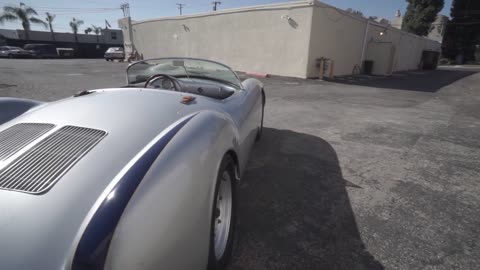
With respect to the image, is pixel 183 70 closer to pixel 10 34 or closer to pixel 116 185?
pixel 116 185

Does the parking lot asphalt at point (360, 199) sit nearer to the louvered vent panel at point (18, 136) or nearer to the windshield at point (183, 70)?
the windshield at point (183, 70)

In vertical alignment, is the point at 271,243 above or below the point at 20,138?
below

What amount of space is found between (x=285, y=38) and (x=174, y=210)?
47.3 ft

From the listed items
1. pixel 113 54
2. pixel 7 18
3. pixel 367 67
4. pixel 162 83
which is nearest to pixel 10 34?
pixel 7 18

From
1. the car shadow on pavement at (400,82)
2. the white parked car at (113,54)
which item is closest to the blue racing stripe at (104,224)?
the car shadow on pavement at (400,82)

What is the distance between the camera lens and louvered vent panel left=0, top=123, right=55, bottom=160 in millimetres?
1147

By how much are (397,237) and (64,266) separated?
6.76ft

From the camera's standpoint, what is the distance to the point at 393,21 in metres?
37.6

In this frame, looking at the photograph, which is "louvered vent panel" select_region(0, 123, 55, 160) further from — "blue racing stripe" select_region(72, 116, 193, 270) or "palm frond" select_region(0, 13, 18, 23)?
"palm frond" select_region(0, 13, 18, 23)

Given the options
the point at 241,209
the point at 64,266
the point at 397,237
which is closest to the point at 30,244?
the point at 64,266

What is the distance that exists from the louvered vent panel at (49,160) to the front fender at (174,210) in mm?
346

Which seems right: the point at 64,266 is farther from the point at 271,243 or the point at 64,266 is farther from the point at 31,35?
the point at 31,35

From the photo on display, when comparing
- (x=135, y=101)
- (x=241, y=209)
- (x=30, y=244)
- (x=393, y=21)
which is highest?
(x=393, y=21)

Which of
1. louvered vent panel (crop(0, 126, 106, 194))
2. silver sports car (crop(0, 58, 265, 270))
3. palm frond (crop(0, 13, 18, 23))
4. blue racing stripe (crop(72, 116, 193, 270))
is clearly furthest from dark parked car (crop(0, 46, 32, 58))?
blue racing stripe (crop(72, 116, 193, 270))
